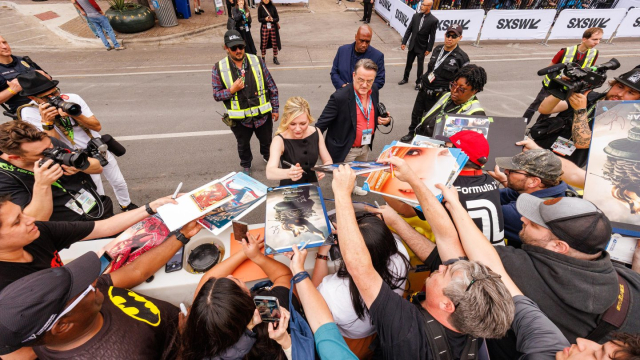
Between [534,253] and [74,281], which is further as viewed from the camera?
[534,253]

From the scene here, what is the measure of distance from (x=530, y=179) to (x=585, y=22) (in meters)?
12.8

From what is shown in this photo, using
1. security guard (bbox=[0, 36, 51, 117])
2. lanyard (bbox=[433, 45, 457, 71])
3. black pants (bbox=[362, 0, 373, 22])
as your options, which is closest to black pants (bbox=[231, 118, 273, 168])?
security guard (bbox=[0, 36, 51, 117])

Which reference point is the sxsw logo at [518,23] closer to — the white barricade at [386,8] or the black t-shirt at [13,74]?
the white barricade at [386,8]

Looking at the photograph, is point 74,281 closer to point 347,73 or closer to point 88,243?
point 88,243

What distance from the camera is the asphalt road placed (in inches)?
191

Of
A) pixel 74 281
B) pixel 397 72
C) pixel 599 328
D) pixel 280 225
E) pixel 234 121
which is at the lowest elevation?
pixel 397 72

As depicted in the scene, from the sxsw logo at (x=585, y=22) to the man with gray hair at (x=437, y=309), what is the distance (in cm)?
1380

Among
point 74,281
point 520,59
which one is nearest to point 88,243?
point 74,281

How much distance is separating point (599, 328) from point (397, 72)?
800cm

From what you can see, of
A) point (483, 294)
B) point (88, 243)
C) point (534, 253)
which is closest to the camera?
point (483, 294)

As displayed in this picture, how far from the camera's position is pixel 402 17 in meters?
10.8

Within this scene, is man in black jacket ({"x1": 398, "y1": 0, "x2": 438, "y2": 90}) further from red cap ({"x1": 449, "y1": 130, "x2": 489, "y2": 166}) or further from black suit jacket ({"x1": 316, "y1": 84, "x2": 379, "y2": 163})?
red cap ({"x1": 449, "y1": 130, "x2": 489, "y2": 166})

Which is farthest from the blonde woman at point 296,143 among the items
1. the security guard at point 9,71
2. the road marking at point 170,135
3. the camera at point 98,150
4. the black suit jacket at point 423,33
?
the black suit jacket at point 423,33

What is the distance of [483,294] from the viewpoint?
1.35m
